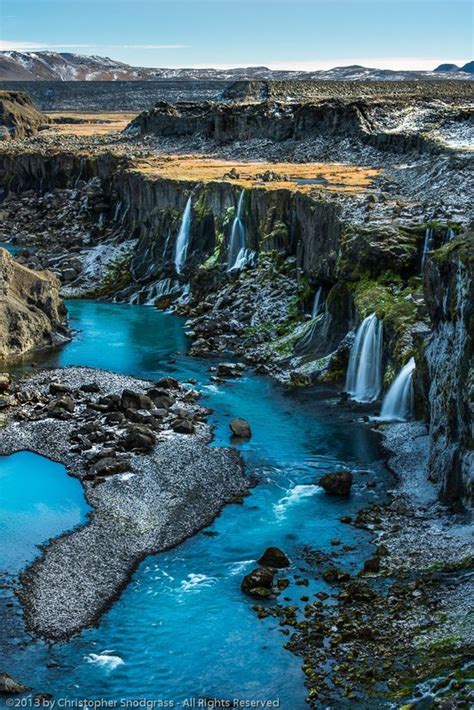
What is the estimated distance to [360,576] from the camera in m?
33.7

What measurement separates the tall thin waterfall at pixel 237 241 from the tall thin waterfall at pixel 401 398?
29.8 m

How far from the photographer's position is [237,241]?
78.3m

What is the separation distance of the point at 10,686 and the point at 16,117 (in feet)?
523

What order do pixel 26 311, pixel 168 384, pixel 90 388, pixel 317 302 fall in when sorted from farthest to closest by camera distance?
pixel 26 311 < pixel 317 302 < pixel 168 384 < pixel 90 388

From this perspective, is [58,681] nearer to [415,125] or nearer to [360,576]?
[360,576]

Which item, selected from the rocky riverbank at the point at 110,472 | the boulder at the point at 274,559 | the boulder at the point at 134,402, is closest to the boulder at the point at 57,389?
the rocky riverbank at the point at 110,472

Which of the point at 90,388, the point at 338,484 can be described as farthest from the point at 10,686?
the point at 90,388

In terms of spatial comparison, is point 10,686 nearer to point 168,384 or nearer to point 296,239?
point 168,384

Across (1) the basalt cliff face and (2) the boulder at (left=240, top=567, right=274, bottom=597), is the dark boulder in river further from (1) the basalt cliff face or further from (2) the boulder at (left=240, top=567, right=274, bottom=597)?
(1) the basalt cliff face

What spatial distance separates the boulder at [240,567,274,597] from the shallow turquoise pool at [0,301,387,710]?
0.37 meters

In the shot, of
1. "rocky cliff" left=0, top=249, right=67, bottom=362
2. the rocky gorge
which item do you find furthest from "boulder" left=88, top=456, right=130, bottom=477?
"rocky cliff" left=0, top=249, right=67, bottom=362

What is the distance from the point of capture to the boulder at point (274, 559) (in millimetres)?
34875

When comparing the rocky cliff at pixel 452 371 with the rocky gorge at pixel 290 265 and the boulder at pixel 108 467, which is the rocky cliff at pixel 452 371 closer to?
the rocky gorge at pixel 290 265

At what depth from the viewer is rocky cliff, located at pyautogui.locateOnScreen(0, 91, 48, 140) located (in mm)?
166250
